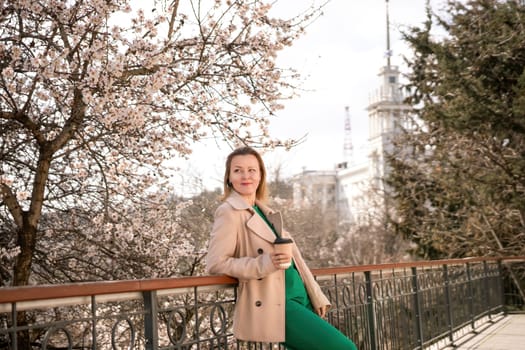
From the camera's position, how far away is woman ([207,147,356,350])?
3.40 meters

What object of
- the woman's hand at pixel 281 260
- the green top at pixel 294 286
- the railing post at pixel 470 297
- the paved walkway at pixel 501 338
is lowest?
the paved walkway at pixel 501 338

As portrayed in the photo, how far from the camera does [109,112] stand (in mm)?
7629

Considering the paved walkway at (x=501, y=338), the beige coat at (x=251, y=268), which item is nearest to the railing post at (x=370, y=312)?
the paved walkway at (x=501, y=338)

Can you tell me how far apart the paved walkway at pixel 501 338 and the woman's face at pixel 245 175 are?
5.94 metres

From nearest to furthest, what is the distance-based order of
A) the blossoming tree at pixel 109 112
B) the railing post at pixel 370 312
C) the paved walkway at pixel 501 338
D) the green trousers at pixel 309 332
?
1. the green trousers at pixel 309 332
2. the railing post at pixel 370 312
3. the blossoming tree at pixel 109 112
4. the paved walkway at pixel 501 338

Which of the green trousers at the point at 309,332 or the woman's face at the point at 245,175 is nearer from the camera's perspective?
the green trousers at the point at 309,332

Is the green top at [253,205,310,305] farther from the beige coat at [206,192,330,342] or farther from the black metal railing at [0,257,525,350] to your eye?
the black metal railing at [0,257,525,350]

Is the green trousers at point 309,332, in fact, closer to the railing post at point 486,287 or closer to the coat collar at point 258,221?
the coat collar at point 258,221

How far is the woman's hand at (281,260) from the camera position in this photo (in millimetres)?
3305

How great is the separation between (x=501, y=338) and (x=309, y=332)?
23.3 feet

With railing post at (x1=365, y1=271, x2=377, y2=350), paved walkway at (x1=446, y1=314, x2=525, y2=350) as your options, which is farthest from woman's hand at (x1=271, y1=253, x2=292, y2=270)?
paved walkway at (x1=446, y1=314, x2=525, y2=350)

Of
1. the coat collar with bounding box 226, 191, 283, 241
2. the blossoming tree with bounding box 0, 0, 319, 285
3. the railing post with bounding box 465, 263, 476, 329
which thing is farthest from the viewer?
the railing post with bounding box 465, 263, 476, 329

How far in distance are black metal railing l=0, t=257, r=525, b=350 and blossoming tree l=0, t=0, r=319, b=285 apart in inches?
37.1

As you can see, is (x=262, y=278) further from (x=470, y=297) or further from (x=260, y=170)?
(x=470, y=297)
